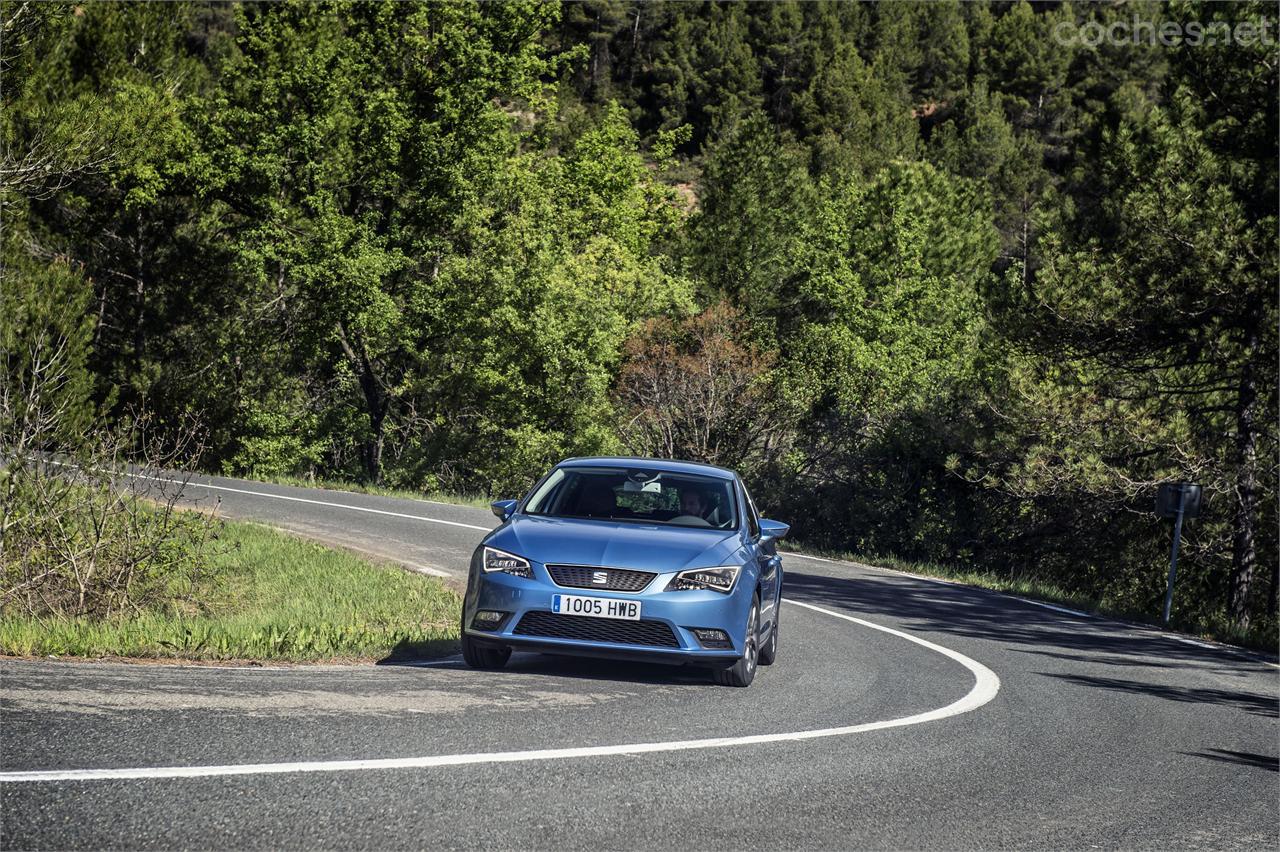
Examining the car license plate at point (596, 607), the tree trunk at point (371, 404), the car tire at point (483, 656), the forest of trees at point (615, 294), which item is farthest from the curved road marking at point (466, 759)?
A: the tree trunk at point (371, 404)

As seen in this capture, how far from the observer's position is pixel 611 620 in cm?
870

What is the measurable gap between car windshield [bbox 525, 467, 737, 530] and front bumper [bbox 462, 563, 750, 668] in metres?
1.12

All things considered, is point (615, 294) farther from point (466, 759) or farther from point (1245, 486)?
point (466, 759)

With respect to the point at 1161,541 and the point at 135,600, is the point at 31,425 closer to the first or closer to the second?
the point at 135,600

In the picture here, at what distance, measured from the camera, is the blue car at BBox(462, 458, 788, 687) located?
8.70 metres

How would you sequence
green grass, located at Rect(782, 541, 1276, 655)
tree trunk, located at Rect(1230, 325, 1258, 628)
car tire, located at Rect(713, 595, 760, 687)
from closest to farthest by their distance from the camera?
car tire, located at Rect(713, 595, 760, 687) < green grass, located at Rect(782, 541, 1276, 655) < tree trunk, located at Rect(1230, 325, 1258, 628)

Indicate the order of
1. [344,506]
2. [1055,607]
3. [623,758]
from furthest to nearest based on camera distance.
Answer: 1. [344,506]
2. [1055,607]
3. [623,758]

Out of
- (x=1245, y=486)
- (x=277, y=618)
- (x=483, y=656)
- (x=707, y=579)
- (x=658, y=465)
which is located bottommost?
(x=277, y=618)

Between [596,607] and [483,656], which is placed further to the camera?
[483,656]

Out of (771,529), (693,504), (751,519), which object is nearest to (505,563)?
(693,504)

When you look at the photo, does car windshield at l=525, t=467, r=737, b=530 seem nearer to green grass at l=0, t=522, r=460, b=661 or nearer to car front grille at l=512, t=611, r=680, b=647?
car front grille at l=512, t=611, r=680, b=647

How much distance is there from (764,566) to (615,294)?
35.8m

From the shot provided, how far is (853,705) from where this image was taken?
9.04m

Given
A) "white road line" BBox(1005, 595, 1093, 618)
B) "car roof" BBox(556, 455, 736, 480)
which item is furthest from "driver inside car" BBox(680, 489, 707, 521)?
"white road line" BBox(1005, 595, 1093, 618)
